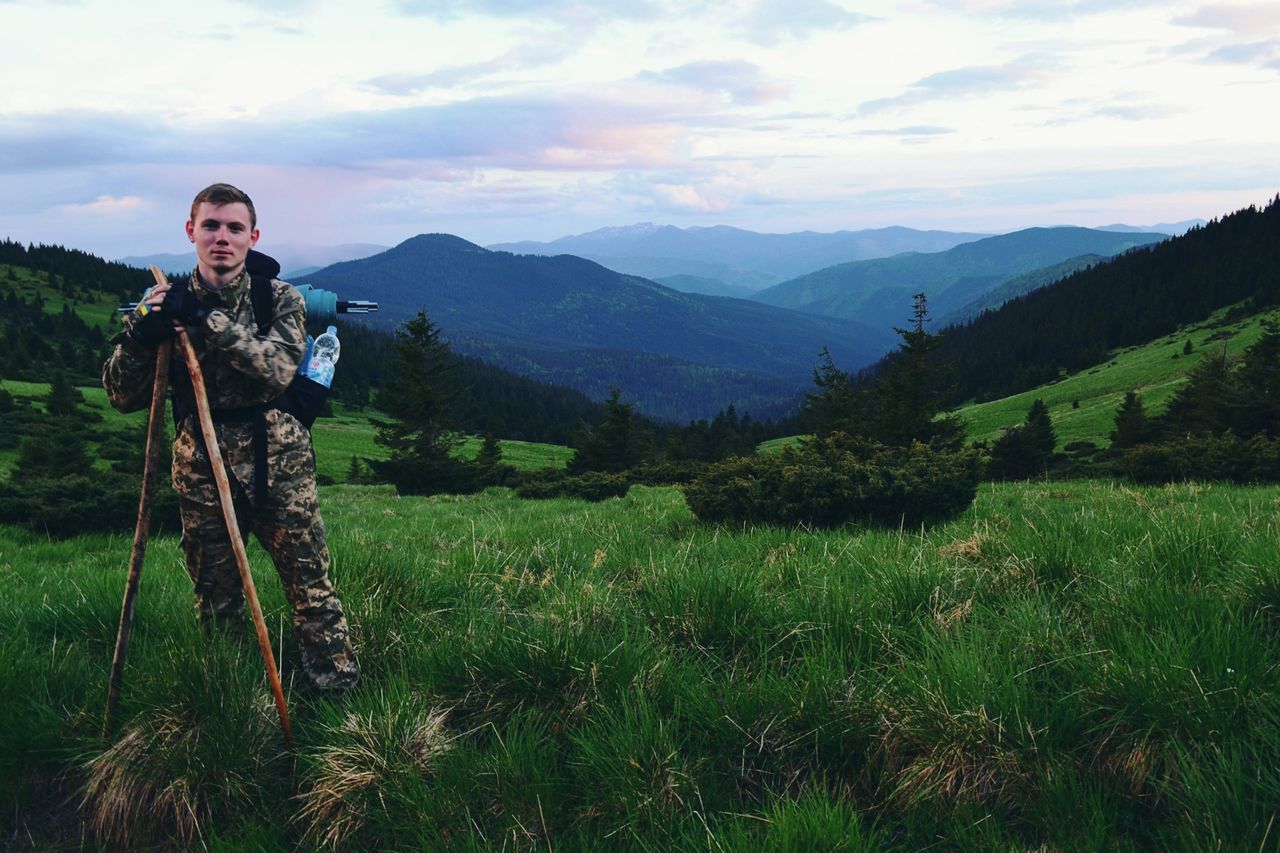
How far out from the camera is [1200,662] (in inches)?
124

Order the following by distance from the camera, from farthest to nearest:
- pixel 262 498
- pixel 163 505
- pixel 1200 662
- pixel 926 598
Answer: pixel 163 505 → pixel 926 598 → pixel 262 498 → pixel 1200 662

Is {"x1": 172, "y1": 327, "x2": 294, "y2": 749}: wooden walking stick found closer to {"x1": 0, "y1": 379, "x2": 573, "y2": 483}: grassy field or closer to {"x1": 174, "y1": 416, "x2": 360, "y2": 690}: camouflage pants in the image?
{"x1": 174, "y1": 416, "x2": 360, "y2": 690}: camouflage pants

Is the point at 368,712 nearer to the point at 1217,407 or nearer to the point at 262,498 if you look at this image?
the point at 262,498

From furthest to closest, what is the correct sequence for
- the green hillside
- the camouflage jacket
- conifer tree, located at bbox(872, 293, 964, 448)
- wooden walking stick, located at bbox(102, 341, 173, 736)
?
the green hillside → conifer tree, located at bbox(872, 293, 964, 448) → the camouflage jacket → wooden walking stick, located at bbox(102, 341, 173, 736)

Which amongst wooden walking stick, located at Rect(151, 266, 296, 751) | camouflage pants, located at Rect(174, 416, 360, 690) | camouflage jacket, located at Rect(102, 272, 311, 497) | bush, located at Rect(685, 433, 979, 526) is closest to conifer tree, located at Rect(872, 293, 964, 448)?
bush, located at Rect(685, 433, 979, 526)

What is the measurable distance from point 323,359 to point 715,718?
314 cm

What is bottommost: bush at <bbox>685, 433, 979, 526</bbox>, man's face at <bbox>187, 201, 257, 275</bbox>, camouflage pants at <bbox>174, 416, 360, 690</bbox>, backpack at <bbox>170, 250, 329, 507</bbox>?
bush at <bbox>685, 433, 979, 526</bbox>

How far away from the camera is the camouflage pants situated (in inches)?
161

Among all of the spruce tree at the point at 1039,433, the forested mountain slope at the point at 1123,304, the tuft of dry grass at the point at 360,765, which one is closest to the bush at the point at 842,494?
the tuft of dry grass at the point at 360,765

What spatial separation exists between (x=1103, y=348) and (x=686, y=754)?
155806mm

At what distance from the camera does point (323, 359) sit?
439cm

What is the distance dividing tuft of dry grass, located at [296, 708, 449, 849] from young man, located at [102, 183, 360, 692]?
713 mm

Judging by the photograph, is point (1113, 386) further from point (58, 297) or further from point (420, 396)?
point (58, 297)

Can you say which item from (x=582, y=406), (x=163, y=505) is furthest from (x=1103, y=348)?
(x=163, y=505)
